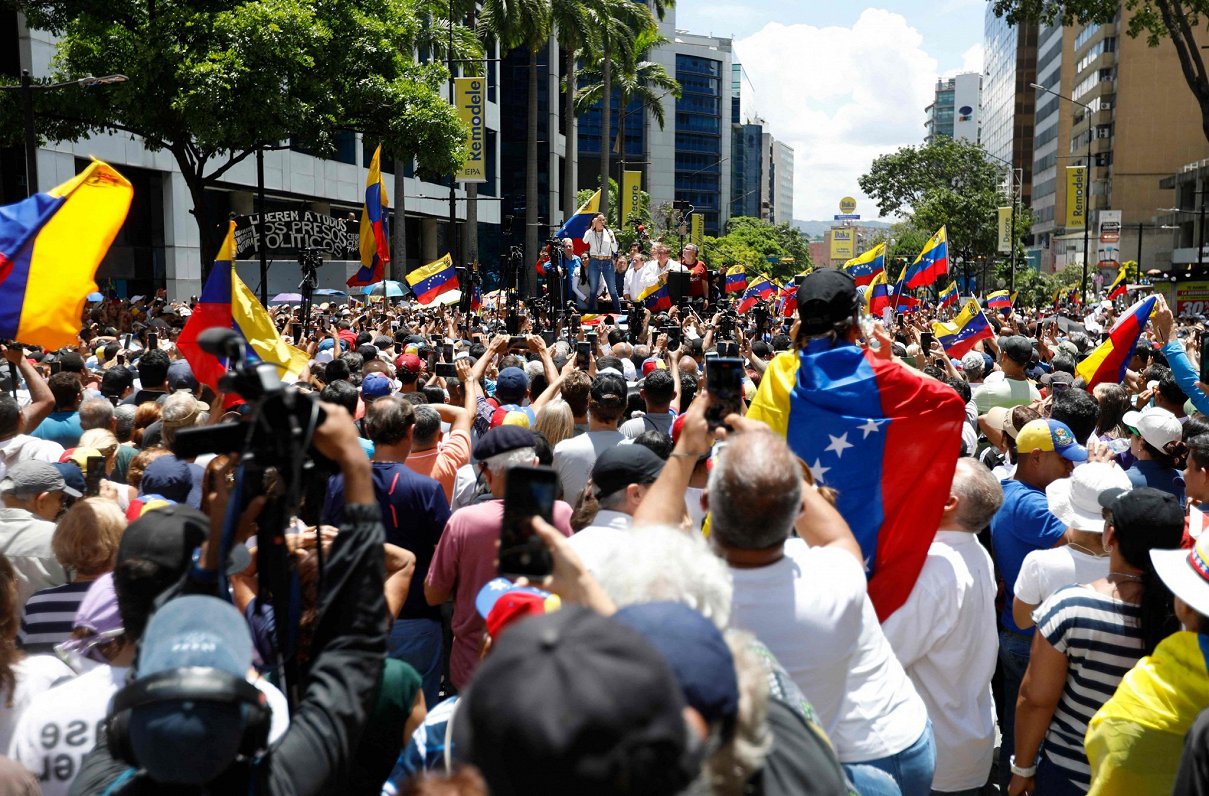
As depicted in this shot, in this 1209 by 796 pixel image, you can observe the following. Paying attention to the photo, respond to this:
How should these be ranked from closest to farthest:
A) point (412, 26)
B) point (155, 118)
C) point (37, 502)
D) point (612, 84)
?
point (37, 502) → point (155, 118) → point (412, 26) → point (612, 84)

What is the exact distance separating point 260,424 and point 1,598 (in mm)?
1289

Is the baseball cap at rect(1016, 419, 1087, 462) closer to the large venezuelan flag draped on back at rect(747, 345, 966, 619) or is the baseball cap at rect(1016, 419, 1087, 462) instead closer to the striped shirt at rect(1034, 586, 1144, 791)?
the large venezuelan flag draped on back at rect(747, 345, 966, 619)

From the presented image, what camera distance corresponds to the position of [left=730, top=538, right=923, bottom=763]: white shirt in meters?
2.80

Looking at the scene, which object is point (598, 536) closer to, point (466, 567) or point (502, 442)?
point (466, 567)

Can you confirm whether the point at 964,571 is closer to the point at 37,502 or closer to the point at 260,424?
the point at 260,424

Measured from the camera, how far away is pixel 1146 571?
12.1ft

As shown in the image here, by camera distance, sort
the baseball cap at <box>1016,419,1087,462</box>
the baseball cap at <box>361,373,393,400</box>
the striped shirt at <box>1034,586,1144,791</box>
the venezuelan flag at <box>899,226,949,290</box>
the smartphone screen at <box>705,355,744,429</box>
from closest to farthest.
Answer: the smartphone screen at <box>705,355,744,429</box>
the striped shirt at <box>1034,586,1144,791</box>
the baseball cap at <box>1016,419,1087,462</box>
the baseball cap at <box>361,373,393,400</box>
the venezuelan flag at <box>899,226,949,290</box>

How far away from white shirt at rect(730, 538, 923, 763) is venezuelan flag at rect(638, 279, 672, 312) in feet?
48.0

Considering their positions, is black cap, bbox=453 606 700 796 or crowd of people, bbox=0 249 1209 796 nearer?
black cap, bbox=453 606 700 796

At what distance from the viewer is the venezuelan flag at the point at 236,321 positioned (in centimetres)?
809

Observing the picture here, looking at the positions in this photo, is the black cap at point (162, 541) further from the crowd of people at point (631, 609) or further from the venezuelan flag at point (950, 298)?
the venezuelan flag at point (950, 298)

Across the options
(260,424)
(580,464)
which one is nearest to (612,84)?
(580,464)

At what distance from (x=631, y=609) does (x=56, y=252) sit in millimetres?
6430

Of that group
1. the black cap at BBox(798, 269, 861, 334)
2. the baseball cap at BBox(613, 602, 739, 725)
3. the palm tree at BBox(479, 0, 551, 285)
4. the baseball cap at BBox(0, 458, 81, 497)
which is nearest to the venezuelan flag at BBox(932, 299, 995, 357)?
the black cap at BBox(798, 269, 861, 334)
